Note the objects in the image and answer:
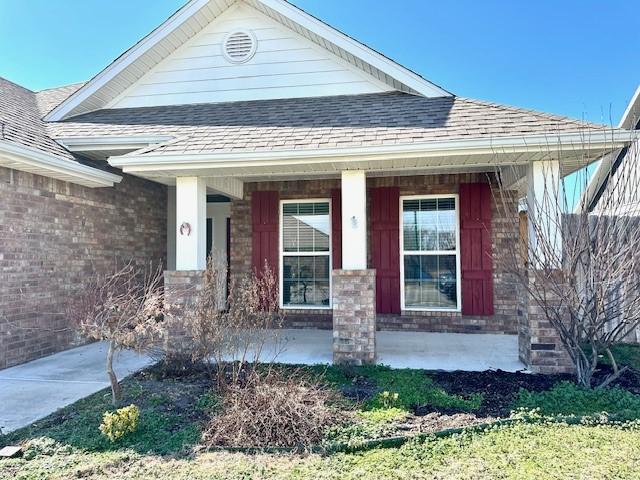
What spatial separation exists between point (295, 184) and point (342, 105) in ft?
6.96

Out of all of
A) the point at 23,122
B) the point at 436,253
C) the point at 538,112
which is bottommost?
the point at 436,253

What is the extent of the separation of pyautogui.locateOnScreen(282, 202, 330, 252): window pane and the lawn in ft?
14.2

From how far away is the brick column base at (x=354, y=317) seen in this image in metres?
6.30

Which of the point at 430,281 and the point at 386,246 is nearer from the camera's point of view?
the point at 430,281

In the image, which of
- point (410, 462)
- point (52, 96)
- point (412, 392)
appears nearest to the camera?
point (410, 462)

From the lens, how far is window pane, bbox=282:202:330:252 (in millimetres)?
9445

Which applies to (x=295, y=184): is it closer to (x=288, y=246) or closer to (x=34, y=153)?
(x=288, y=246)

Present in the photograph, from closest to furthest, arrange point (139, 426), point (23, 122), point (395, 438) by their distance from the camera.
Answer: point (395, 438), point (139, 426), point (23, 122)

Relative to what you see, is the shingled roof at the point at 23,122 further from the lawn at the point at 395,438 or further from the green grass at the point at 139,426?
the lawn at the point at 395,438

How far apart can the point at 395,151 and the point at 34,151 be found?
522 cm

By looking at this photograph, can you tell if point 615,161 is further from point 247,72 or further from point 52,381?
point 52,381

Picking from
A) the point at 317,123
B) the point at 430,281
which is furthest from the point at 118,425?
the point at 430,281

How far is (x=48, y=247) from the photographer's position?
729 cm

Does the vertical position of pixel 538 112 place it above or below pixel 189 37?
below
